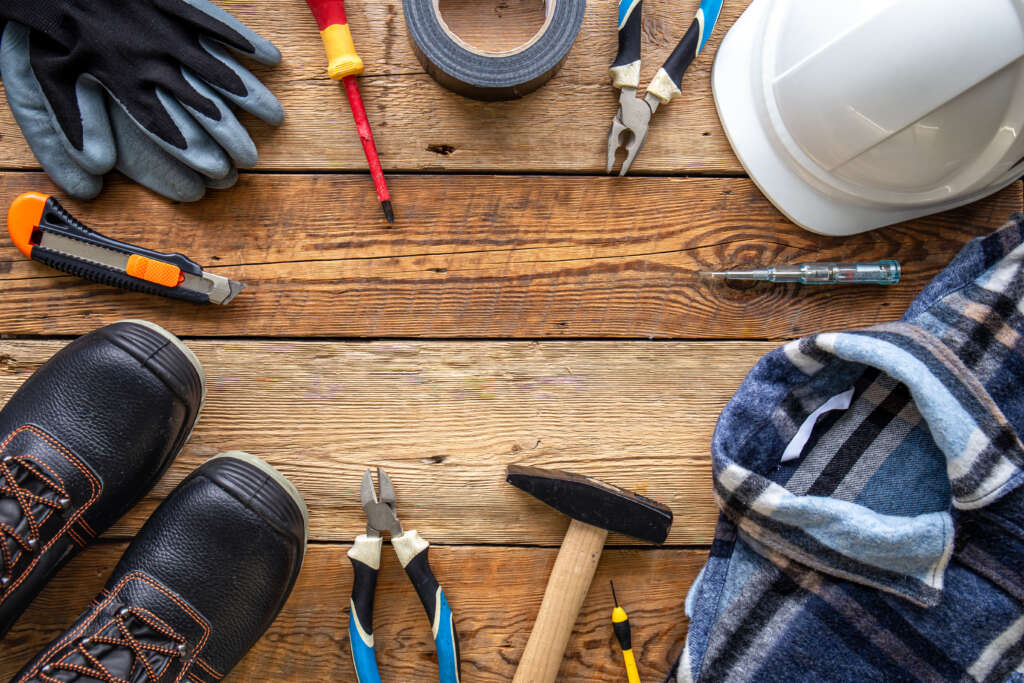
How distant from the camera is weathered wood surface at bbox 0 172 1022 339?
2.72ft

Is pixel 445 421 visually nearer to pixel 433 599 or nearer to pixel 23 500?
pixel 433 599

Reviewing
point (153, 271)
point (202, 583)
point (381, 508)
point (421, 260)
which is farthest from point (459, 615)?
point (153, 271)

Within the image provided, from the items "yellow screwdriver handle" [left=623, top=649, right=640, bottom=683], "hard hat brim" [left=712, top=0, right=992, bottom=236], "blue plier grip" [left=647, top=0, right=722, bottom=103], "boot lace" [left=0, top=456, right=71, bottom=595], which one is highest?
"blue plier grip" [left=647, top=0, right=722, bottom=103]

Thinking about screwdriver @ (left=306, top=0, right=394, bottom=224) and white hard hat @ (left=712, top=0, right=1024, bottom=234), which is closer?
white hard hat @ (left=712, top=0, right=1024, bottom=234)

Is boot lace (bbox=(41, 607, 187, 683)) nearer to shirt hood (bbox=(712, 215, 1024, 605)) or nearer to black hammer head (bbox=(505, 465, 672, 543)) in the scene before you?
black hammer head (bbox=(505, 465, 672, 543))

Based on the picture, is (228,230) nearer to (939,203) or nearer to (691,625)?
(691,625)

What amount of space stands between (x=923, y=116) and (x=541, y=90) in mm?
424

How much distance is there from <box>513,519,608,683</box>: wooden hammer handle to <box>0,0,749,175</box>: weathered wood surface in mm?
460

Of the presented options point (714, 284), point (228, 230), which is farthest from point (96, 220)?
point (714, 284)

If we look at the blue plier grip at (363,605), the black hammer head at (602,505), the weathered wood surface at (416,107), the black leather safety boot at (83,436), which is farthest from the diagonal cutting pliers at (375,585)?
the weathered wood surface at (416,107)

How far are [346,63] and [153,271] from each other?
13.1 inches

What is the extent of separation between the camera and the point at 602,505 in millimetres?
779

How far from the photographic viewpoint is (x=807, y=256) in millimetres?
850

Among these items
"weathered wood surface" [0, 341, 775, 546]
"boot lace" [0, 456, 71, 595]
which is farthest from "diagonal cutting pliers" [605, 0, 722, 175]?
"boot lace" [0, 456, 71, 595]
